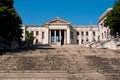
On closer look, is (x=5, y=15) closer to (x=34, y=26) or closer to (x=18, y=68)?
(x=18, y=68)

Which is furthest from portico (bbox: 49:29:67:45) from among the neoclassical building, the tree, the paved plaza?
the paved plaza

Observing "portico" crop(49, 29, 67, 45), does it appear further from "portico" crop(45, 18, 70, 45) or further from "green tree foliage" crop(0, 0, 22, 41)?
"green tree foliage" crop(0, 0, 22, 41)

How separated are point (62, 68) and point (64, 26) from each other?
70.4 metres

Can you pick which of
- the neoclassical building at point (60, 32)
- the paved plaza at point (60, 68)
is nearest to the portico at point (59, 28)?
the neoclassical building at point (60, 32)

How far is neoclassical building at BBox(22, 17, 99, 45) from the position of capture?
92688 mm

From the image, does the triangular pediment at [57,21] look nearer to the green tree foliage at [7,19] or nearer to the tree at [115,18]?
the tree at [115,18]

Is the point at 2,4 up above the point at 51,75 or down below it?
above

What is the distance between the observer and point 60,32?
93.6 metres

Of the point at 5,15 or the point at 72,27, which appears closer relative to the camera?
the point at 5,15

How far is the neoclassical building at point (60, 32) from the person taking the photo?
304ft

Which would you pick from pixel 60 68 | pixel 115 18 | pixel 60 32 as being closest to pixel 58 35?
pixel 60 32

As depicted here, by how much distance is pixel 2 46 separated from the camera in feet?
139

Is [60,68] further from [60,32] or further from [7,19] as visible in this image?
[60,32]

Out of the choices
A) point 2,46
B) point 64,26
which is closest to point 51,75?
point 2,46
